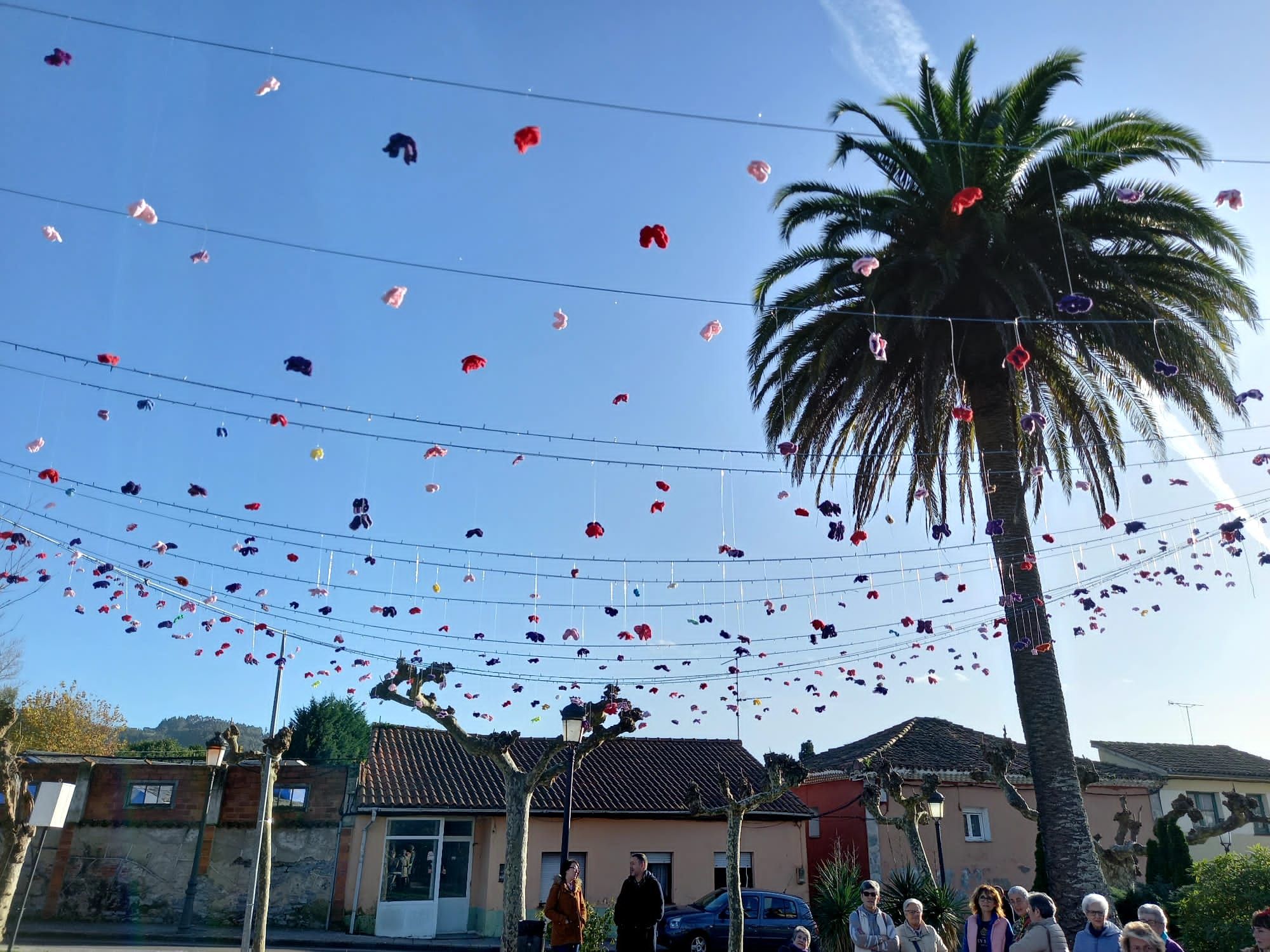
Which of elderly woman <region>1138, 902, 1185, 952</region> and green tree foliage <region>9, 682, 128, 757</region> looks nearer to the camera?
elderly woman <region>1138, 902, 1185, 952</region>

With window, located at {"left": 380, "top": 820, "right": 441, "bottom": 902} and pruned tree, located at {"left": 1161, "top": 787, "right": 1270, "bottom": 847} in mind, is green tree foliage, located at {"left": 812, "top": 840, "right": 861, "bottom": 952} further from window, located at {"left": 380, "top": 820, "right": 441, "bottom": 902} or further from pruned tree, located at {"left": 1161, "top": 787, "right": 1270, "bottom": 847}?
window, located at {"left": 380, "top": 820, "right": 441, "bottom": 902}

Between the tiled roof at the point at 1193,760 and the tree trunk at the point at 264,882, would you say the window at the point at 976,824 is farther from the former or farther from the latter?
the tree trunk at the point at 264,882

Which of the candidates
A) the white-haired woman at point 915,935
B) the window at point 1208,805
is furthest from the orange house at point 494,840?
the white-haired woman at point 915,935

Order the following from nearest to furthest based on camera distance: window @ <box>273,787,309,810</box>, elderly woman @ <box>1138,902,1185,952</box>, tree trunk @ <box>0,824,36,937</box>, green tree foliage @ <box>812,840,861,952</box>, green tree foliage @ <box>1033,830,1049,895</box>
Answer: elderly woman @ <box>1138,902,1185,952</box>, tree trunk @ <box>0,824,36,937</box>, green tree foliage @ <box>812,840,861,952</box>, green tree foliage @ <box>1033,830,1049,895</box>, window @ <box>273,787,309,810</box>

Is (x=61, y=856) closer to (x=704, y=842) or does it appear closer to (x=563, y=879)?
(x=704, y=842)

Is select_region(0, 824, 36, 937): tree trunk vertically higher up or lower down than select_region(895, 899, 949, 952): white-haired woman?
higher up

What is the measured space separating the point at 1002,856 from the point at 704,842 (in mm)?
8826

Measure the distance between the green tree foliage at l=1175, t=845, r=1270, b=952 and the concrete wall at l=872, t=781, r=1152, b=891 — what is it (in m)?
15.1

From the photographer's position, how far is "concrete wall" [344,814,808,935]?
24484mm

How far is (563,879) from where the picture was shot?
12.2 metres

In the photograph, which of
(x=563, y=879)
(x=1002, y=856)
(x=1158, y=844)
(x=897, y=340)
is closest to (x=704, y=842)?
(x=1002, y=856)

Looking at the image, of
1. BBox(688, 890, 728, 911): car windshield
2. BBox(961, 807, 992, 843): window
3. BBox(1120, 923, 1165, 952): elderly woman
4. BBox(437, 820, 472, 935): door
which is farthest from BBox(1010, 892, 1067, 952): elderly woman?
BBox(961, 807, 992, 843): window

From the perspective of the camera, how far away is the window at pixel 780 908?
19922 mm

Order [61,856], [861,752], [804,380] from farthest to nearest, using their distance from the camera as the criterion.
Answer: [861,752] → [61,856] → [804,380]
